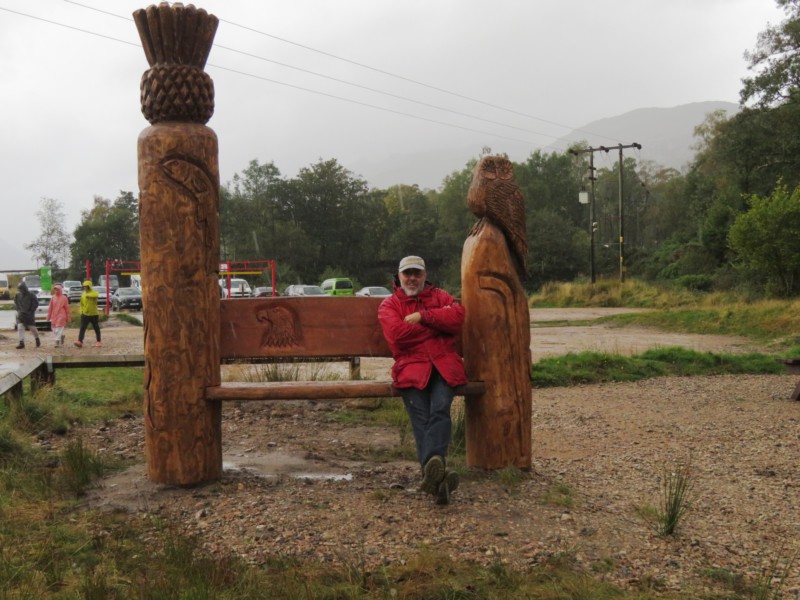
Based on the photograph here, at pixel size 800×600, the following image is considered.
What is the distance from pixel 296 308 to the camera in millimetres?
4340

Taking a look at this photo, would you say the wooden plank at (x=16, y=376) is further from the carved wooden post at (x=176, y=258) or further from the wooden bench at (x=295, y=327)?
the wooden bench at (x=295, y=327)

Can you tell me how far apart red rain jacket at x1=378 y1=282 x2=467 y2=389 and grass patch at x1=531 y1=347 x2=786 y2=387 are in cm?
524

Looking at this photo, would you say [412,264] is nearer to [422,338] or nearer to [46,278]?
[422,338]

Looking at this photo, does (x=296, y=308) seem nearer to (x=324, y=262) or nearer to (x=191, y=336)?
(x=191, y=336)

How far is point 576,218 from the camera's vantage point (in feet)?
203

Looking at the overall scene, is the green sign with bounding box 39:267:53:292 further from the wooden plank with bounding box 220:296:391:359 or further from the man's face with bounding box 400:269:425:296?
the man's face with bounding box 400:269:425:296

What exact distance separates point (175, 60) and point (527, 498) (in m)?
3.00

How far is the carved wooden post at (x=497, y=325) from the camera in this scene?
429cm

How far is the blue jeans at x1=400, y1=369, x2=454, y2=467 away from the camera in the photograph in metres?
3.84

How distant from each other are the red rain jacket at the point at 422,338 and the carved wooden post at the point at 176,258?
1007mm

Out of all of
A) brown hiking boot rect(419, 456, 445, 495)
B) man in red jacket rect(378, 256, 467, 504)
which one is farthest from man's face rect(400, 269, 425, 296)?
brown hiking boot rect(419, 456, 445, 495)

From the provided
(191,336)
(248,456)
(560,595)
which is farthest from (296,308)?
(560,595)

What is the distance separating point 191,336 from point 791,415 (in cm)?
552

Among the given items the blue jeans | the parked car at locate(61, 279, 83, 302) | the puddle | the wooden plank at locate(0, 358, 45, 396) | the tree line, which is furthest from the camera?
the parked car at locate(61, 279, 83, 302)
